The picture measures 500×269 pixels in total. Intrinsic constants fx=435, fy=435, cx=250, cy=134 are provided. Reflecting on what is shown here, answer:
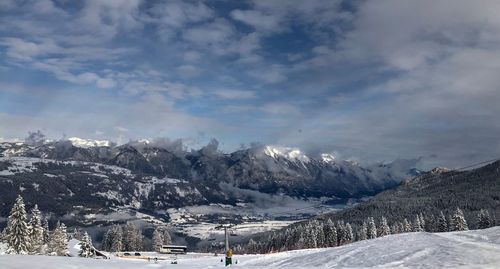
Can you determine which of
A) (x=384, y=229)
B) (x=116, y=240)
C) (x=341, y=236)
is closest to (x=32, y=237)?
(x=116, y=240)

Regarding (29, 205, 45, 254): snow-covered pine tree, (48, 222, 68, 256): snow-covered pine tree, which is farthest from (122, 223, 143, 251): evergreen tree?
(29, 205, 45, 254): snow-covered pine tree

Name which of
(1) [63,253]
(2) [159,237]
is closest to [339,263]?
(1) [63,253]

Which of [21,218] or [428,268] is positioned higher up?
[21,218]

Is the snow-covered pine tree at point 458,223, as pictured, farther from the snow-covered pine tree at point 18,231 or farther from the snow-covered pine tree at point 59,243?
the snow-covered pine tree at point 18,231

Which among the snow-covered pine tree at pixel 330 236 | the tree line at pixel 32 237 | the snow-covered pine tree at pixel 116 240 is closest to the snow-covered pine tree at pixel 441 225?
the snow-covered pine tree at pixel 330 236

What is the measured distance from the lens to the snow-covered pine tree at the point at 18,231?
78.5 m

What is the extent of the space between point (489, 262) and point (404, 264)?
178 inches

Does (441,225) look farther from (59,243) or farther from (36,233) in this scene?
(36,233)

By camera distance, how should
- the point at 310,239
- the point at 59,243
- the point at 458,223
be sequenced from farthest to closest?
the point at 310,239, the point at 458,223, the point at 59,243

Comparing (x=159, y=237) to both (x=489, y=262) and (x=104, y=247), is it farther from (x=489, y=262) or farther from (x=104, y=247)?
(x=489, y=262)

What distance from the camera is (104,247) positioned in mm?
158250

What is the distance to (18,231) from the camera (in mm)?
79500

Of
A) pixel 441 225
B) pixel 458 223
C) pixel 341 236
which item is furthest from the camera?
pixel 341 236

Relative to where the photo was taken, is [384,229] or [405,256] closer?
[405,256]
